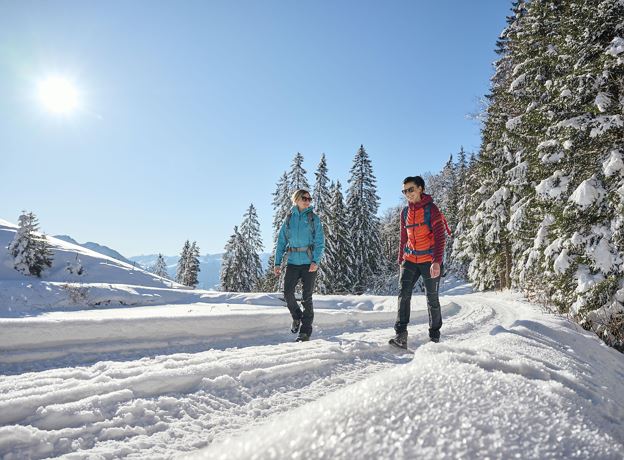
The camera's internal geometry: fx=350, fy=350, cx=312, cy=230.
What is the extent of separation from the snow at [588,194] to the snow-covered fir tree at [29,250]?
55.4 ft

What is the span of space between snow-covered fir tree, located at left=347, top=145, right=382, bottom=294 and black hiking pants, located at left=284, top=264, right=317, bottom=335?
28725 mm

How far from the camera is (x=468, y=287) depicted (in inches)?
1240

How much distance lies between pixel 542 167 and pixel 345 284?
24.0m

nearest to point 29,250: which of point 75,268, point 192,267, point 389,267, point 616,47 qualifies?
point 75,268

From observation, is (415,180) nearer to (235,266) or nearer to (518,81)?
(518,81)

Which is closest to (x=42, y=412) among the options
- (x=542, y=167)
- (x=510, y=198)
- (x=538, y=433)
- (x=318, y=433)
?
(x=318, y=433)

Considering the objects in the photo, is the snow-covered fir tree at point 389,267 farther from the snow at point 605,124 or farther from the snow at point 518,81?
the snow at point 605,124

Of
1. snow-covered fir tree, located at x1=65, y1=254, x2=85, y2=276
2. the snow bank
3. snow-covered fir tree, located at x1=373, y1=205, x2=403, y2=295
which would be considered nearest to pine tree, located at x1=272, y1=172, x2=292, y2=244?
snow-covered fir tree, located at x1=373, y1=205, x2=403, y2=295

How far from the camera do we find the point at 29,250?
12562 mm

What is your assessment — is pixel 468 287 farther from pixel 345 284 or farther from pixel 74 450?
pixel 74 450

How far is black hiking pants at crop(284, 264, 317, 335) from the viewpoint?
5.26m

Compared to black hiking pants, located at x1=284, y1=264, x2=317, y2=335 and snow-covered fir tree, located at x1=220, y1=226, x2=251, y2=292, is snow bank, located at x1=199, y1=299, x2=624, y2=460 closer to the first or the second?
black hiking pants, located at x1=284, y1=264, x2=317, y2=335

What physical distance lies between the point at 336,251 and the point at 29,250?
2302 centimetres

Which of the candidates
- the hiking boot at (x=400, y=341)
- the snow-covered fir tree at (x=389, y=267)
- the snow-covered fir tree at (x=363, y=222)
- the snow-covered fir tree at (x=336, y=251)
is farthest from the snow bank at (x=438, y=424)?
the snow-covered fir tree at (x=363, y=222)
